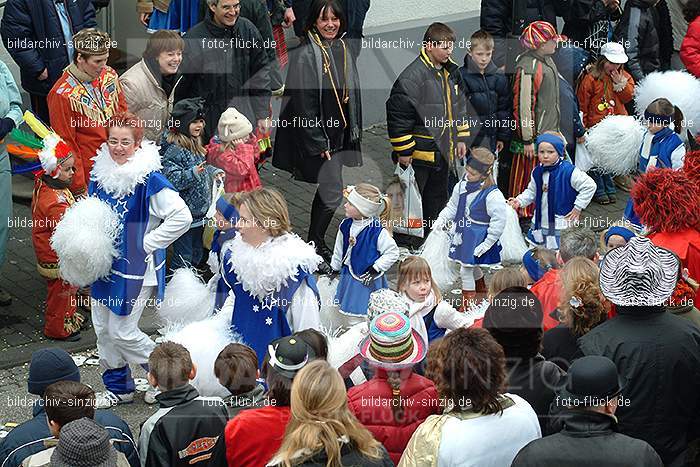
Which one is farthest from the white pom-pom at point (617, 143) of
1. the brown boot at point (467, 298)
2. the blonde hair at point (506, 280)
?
the blonde hair at point (506, 280)

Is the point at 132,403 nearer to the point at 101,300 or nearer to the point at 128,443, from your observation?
the point at 101,300

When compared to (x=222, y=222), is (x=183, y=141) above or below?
above

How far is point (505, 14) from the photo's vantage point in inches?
470

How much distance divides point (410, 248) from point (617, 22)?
3.73m

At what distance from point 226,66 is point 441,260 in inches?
94.6

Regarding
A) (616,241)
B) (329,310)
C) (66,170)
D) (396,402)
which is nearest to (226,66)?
(66,170)

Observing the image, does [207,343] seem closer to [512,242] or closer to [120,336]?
Result: [120,336]

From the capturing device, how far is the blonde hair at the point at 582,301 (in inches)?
261

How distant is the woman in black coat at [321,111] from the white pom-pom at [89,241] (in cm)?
275

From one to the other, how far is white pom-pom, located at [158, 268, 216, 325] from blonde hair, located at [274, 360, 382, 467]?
3662 millimetres

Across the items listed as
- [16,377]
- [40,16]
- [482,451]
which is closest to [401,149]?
[40,16]

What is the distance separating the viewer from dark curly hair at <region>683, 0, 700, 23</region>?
13023mm

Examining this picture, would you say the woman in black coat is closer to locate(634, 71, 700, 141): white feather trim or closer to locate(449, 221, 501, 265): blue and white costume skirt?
locate(449, 221, 501, 265): blue and white costume skirt

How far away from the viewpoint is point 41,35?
398 inches
